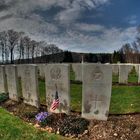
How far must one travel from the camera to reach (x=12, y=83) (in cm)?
1274

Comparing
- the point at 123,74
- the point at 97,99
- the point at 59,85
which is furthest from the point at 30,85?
the point at 123,74

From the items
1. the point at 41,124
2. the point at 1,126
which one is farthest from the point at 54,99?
the point at 1,126

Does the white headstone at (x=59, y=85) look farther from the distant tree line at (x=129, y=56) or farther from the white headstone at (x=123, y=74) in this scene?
the distant tree line at (x=129, y=56)

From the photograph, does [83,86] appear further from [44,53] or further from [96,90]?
[44,53]

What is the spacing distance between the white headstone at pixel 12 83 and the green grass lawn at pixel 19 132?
3699 millimetres

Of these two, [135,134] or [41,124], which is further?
[41,124]

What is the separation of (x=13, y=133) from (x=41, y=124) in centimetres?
112

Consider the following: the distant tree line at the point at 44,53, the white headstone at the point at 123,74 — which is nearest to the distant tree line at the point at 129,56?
the distant tree line at the point at 44,53

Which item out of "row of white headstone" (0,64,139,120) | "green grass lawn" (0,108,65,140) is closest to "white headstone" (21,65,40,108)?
"row of white headstone" (0,64,139,120)

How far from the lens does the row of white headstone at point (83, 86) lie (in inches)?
332

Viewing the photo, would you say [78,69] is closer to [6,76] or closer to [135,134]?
[6,76]

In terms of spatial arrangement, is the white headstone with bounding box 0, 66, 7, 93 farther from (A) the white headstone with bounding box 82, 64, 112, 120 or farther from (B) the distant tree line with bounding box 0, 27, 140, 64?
(B) the distant tree line with bounding box 0, 27, 140, 64

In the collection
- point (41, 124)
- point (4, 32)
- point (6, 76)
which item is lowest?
point (41, 124)

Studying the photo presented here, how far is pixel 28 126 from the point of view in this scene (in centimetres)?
810
